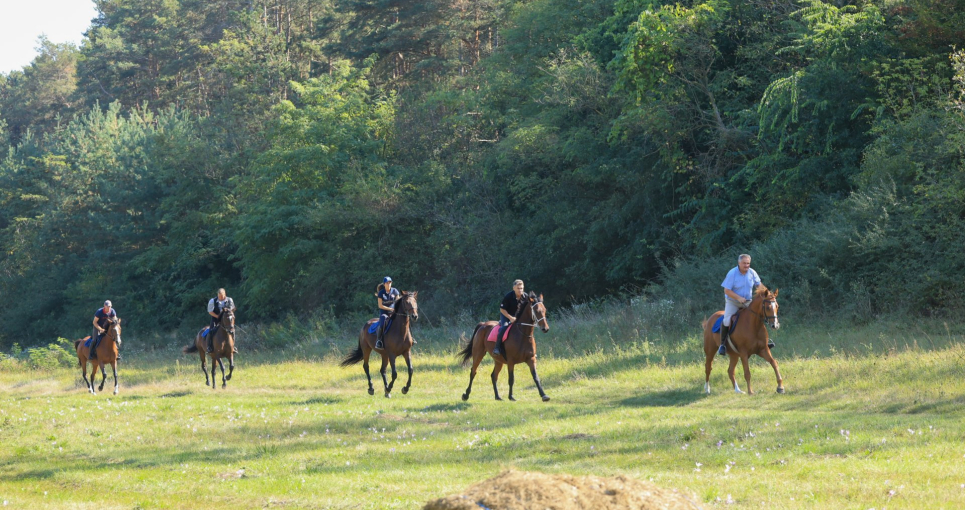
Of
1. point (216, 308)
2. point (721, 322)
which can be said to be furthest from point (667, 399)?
point (216, 308)

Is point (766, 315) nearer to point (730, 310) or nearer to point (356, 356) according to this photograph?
point (730, 310)

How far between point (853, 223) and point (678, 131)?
31.4ft

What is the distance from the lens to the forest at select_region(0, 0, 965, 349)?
25.2 meters

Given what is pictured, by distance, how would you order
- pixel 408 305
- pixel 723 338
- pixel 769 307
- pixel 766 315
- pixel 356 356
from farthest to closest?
pixel 356 356 → pixel 408 305 → pixel 723 338 → pixel 766 315 → pixel 769 307

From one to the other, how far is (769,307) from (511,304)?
199 inches

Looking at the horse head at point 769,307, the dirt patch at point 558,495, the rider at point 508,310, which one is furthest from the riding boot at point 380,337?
the dirt patch at point 558,495

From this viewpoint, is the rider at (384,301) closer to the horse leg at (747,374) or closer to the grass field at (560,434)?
the grass field at (560,434)

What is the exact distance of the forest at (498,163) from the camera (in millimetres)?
25203

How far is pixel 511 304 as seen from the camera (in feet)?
60.2

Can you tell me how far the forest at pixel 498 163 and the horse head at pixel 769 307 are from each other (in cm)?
745

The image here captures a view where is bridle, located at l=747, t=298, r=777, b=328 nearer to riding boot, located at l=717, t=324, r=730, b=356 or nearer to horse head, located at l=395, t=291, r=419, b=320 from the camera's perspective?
riding boot, located at l=717, t=324, r=730, b=356

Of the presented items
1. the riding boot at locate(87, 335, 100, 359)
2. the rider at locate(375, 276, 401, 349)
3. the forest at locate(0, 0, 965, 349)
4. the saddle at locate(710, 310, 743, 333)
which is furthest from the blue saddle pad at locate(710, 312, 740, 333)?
the riding boot at locate(87, 335, 100, 359)

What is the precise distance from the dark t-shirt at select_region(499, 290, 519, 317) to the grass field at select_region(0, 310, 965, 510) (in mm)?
1902

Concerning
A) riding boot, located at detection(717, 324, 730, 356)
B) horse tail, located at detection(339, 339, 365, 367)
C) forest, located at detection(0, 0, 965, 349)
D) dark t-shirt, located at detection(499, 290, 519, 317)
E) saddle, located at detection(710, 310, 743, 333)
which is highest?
forest, located at detection(0, 0, 965, 349)
